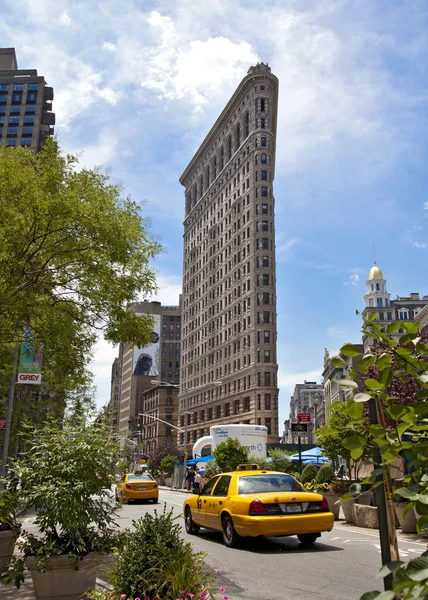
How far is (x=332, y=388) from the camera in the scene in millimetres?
126875

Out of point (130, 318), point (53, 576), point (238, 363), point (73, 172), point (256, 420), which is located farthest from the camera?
point (238, 363)

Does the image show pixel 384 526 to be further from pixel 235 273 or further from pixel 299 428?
pixel 235 273

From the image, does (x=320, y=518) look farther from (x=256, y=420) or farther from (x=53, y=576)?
(x=256, y=420)

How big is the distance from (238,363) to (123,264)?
72904 mm

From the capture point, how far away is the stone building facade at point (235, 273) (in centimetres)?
8144

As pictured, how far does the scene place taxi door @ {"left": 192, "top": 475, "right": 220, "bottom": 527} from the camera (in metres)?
13.1

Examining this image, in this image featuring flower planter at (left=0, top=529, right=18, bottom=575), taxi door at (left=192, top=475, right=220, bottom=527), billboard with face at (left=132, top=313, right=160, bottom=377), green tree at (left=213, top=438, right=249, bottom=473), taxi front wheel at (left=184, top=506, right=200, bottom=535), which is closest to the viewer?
flower planter at (left=0, top=529, right=18, bottom=575)

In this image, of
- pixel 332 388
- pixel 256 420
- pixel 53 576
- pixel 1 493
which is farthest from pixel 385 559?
pixel 332 388

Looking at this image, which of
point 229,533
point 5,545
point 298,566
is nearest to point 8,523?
point 5,545

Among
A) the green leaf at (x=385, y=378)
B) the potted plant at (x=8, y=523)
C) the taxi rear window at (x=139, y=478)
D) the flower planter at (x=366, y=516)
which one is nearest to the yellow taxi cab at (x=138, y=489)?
the taxi rear window at (x=139, y=478)

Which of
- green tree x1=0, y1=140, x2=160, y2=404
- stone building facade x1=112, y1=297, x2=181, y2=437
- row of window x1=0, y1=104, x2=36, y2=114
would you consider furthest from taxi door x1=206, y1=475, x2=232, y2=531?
stone building facade x1=112, y1=297, x2=181, y2=437

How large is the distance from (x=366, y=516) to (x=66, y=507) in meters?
12.1

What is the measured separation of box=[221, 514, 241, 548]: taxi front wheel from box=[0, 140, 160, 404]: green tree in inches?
212

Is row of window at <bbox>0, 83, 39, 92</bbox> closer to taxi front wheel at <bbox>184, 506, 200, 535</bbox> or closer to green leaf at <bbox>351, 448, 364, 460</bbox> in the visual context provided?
taxi front wheel at <bbox>184, 506, 200, 535</bbox>
